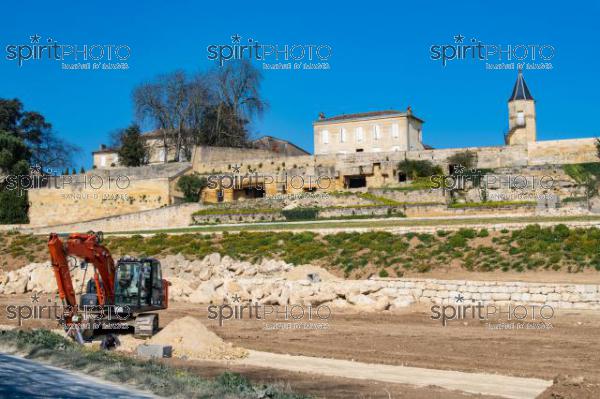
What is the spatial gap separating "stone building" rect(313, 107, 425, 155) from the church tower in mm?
7288

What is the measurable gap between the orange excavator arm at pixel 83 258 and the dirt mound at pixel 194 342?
66.4 inches

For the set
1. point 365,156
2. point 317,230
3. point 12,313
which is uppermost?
point 365,156

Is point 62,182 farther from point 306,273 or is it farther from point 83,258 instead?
point 83,258

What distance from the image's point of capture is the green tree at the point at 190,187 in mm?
53250

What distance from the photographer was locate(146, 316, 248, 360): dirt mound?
631 inches

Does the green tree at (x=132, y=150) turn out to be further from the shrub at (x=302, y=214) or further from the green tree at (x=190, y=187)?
the shrub at (x=302, y=214)

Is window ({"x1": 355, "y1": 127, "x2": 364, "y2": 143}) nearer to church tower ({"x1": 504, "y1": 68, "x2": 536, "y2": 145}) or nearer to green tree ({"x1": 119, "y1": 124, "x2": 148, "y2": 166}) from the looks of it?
church tower ({"x1": 504, "y1": 68, "x2": 536, "y2": 145})

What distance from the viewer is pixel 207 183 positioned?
54031 mm

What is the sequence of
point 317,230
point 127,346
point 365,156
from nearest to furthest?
point 127,346, point 317,230, point 365,156

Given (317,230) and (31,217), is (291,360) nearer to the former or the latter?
(317,230)

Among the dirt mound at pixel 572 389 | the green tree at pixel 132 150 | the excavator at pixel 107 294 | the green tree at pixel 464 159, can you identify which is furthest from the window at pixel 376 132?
the dirt mound at pixel 572 389

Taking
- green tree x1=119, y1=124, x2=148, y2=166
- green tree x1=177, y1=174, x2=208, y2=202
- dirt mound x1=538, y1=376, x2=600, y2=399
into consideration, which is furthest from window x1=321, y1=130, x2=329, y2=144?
dirt mound x1=538, y1=376, x2=600, y2=399

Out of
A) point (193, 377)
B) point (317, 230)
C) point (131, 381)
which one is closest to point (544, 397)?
point (193, 377)

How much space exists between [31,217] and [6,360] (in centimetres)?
4531
